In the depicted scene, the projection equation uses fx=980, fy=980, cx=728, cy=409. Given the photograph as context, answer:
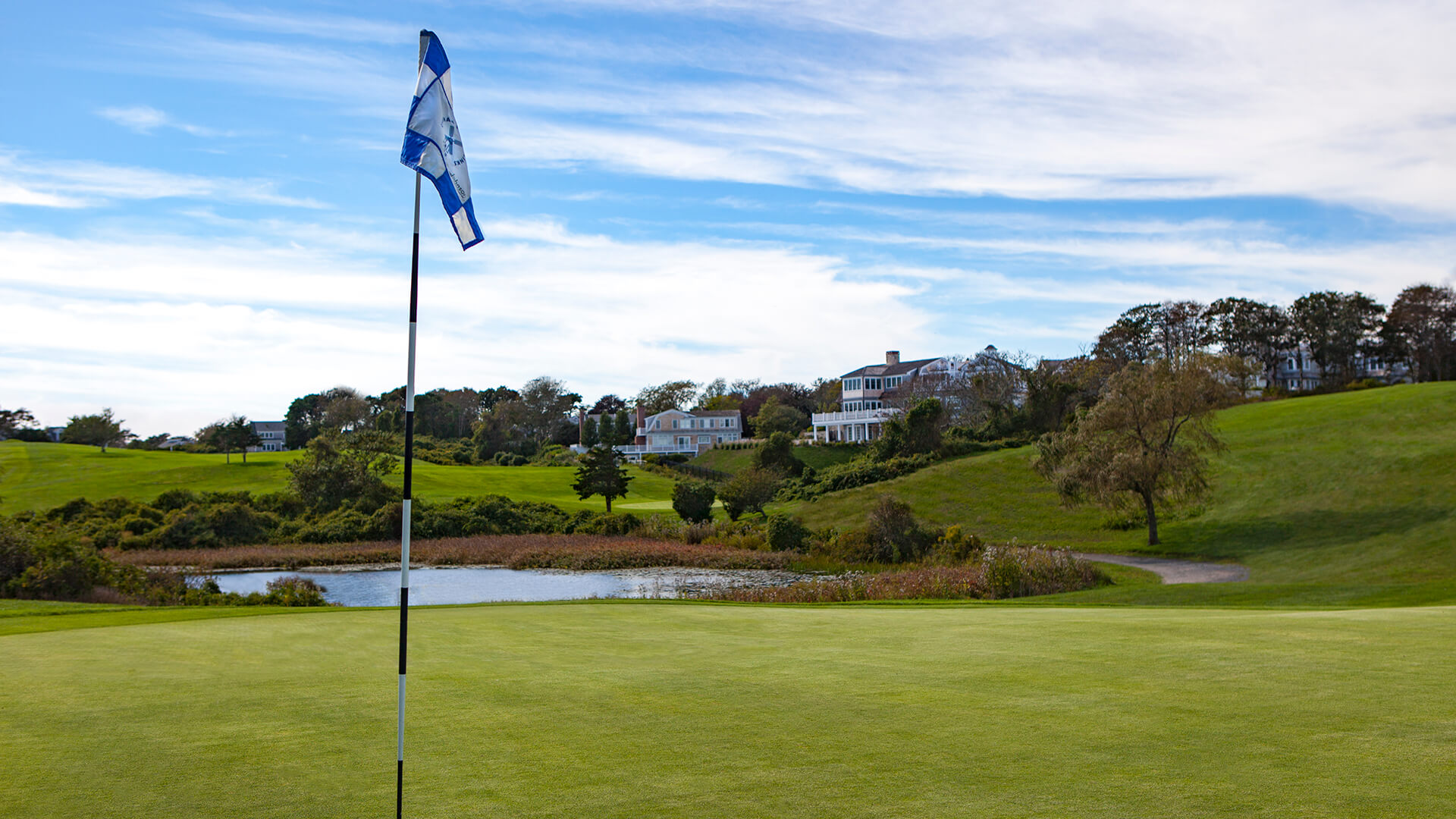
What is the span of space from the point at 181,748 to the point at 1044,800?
5.50m

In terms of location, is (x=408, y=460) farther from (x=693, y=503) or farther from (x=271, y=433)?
(x=271, y=433)

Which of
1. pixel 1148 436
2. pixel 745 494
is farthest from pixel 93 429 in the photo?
pixel 1148 436

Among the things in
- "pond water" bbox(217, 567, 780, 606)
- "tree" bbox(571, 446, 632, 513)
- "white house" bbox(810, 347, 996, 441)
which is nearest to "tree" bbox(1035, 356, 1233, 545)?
"pond water" bbox(217, 567, 780, 606)

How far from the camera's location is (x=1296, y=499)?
3688 cm

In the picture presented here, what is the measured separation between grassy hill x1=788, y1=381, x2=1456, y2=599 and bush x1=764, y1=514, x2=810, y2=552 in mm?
7455

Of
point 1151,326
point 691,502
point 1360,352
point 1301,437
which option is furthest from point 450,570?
point 1360,352

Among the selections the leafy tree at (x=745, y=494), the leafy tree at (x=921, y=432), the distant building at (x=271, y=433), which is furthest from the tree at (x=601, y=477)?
the distant building at (x=271, y=433)

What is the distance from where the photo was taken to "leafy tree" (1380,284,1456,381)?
78812 millimetres

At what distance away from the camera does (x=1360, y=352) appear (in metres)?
85.9

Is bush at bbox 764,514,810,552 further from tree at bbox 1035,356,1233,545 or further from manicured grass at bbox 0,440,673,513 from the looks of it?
manicured grass at bbox 0,440,673,513

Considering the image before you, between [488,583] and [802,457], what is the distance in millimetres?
45364

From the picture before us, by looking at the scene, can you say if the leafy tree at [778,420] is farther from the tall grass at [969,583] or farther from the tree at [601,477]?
the tall grass at [969,583]

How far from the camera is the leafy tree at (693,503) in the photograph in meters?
45.4

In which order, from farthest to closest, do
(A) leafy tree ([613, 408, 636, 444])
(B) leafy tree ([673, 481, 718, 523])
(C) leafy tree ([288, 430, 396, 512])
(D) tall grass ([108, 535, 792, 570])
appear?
1. (A) leafy tree ([613, 408, 636, 444])
2. (C) leafy tree ([288, 430, 396, 512])
3. (B) leafy tree ([673, 481, 718, 523])
4. (D) tall grass ([108, 535, 792, 570])
